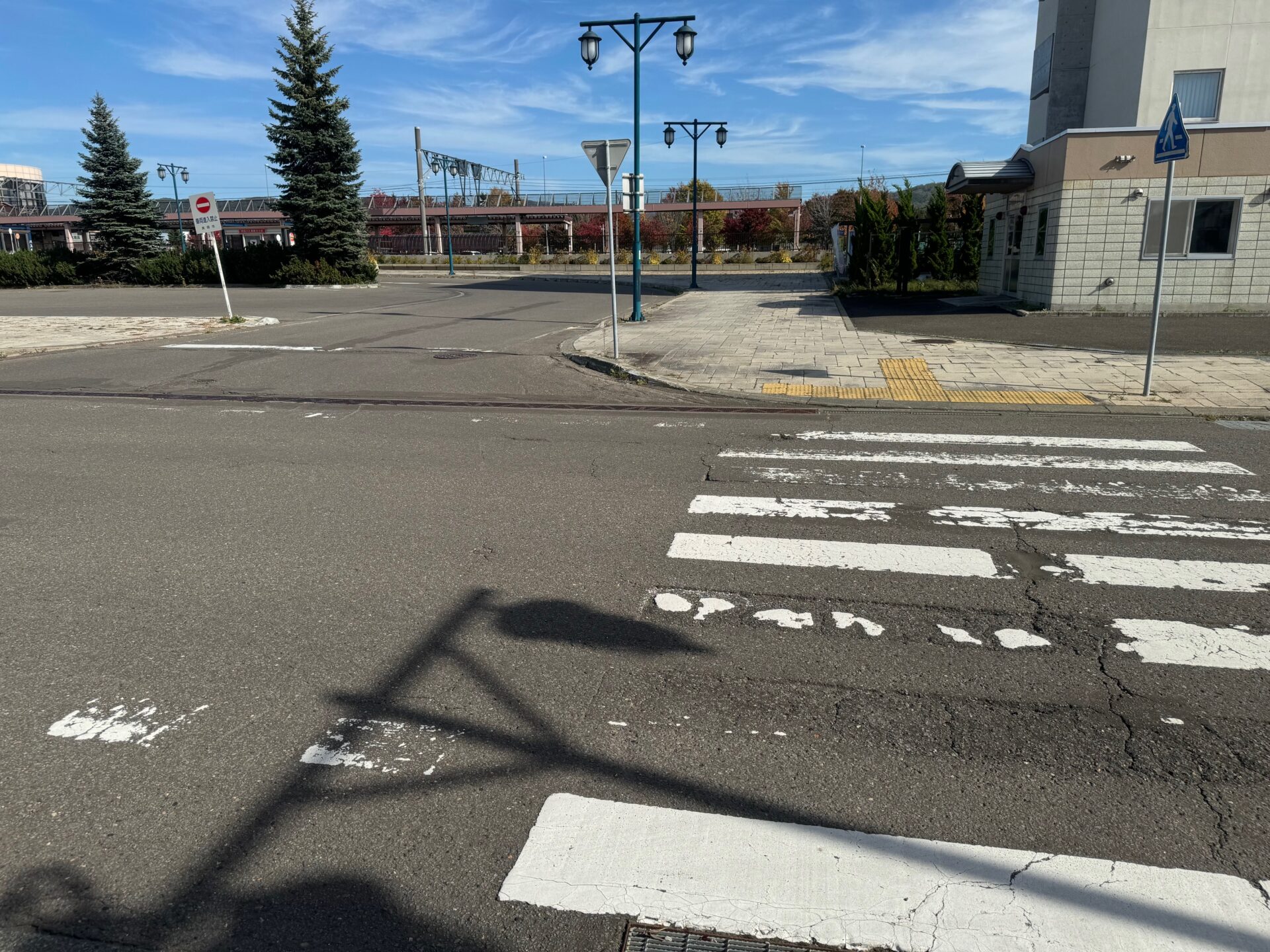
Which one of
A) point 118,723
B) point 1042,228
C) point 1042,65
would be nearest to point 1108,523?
point 118,723

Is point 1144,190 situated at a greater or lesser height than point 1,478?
greater

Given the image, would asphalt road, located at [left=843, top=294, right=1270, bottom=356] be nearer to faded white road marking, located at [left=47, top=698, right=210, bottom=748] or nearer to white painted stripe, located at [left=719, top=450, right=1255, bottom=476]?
white painted stripe, located at [left=719, top=450, right=1255, bottom=476]

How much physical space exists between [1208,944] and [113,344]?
19.0m

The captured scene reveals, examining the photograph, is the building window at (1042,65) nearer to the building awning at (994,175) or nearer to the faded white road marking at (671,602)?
the building awning at (994,175)

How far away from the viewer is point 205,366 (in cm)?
1403

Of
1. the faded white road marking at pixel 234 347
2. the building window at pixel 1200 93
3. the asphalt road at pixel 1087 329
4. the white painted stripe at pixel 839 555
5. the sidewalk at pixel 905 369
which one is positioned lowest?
the white painted stripe at pixel 839 555

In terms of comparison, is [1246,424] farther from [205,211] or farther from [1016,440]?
[205,211]

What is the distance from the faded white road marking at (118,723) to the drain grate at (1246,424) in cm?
977

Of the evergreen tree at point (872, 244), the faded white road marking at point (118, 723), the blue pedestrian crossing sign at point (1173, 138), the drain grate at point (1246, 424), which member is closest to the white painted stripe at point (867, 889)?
the faded white road marking at point (118, 723)

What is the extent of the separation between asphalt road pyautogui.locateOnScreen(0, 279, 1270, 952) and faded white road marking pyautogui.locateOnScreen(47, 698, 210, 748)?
0.05 feet

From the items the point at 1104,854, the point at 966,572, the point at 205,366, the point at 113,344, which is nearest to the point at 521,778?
the point at 1104,854

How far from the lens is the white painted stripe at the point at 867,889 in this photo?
245 cm

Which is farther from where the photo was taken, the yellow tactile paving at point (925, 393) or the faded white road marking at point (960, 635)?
the yellow tactile paving at point (925, 393)

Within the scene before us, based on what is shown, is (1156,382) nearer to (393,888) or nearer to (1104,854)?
(1104,854)
